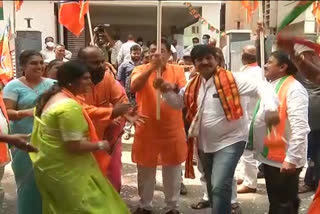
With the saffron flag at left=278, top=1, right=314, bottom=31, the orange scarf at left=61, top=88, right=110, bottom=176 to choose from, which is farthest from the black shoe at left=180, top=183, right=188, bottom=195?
the saffron flag at left=278, top=1, right=314, bottom=31

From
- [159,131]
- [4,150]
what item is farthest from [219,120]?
[4,150]

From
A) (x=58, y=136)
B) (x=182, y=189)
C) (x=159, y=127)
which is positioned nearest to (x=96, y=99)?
(x=159, y=127)

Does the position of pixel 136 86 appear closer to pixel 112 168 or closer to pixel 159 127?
pixel 159 127

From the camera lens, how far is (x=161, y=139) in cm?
448

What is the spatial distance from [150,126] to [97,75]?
2.56ft

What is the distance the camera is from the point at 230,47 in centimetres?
1199

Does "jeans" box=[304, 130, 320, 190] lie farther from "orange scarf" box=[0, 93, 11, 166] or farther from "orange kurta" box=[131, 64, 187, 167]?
"orange scarf" box=[0, 93, 11, 166]

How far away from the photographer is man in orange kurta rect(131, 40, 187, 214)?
441cm

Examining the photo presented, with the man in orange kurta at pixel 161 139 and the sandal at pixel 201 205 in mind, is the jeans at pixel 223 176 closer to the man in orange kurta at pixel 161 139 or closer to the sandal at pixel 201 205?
the man in orange kurta at pixel 161 139

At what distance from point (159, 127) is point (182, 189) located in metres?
1.27

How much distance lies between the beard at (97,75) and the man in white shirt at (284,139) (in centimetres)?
129

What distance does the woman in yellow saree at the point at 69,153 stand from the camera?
9.72ft

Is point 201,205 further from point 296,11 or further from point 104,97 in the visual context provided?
point 296,11

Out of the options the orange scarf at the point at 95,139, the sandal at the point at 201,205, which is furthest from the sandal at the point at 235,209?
the orange scarf at the point at 95,139
